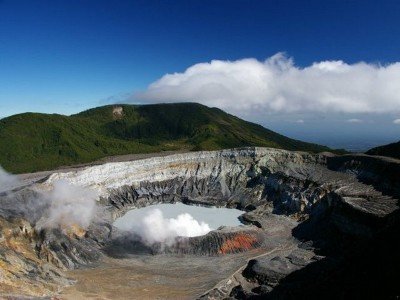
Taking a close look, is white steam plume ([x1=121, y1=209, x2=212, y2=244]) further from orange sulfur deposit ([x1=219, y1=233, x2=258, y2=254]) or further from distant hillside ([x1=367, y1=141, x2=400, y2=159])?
distant hillside ([x1=367, y1=141, x2=400, y2=159])

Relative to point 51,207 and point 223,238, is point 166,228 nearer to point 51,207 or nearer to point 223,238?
point 223,238

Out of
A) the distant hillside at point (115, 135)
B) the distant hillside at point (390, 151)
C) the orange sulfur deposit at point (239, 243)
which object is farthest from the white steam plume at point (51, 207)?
the distant hillside at point (390, 151)

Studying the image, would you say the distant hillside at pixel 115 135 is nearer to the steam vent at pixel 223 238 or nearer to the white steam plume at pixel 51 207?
the steam vent at pixel 223 238

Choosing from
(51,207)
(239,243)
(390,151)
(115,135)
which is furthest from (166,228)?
(115,135)

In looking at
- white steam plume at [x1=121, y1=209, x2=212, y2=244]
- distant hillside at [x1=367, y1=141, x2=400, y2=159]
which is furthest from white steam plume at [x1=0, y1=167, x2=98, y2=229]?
distant hillside at [x1=367, y1=141, x2=400, y2=159]

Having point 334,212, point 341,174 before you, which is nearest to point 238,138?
point 341,174
